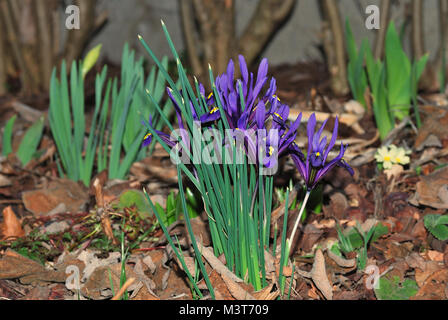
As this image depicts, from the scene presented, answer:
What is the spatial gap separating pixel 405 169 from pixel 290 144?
1035 millimetres

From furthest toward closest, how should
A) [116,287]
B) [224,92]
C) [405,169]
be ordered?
[405,169] < [116,287] < [224,92]

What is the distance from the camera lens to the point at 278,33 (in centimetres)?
390

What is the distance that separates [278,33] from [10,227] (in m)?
2.56

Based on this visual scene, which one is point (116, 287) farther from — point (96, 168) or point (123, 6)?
point (123, 6)

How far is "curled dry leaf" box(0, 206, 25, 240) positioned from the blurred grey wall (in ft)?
6.86

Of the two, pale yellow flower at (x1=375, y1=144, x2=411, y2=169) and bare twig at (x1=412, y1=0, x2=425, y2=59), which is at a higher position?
bare twig at (x1=412, y1=0, x2=425, y2=59)

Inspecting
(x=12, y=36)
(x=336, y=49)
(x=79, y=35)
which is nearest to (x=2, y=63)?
(x=12, y=36)

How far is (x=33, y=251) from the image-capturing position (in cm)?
178

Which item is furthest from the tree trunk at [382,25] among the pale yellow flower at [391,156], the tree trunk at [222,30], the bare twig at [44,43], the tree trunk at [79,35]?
the bare twig at [44,43]

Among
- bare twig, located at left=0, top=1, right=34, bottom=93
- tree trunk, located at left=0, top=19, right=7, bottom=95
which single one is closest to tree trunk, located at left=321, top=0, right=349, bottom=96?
bare twig, located at left=0, top=1, right=34, bottom=93

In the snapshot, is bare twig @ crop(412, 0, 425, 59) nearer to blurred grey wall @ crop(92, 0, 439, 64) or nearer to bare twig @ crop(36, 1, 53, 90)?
blurred grey wall @ crop(92, 0, 439, 64)

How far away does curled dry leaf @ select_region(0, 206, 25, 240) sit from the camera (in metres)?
1.92

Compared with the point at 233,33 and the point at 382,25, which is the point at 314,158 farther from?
the point at 233,33

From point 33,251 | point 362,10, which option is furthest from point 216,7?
point 33,251
